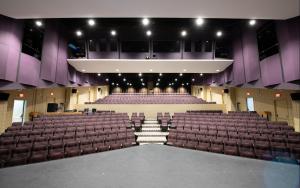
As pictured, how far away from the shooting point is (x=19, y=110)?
8.05 meters

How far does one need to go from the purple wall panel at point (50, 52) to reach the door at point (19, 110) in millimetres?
2593

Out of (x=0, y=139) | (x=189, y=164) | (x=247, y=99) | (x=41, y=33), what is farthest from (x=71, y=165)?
(x=247, y=99)

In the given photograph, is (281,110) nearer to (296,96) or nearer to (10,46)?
(296,96)

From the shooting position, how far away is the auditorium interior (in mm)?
2623

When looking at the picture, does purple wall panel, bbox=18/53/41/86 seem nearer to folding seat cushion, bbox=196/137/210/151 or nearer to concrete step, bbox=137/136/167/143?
concrete step, bbox=137/136/167/143

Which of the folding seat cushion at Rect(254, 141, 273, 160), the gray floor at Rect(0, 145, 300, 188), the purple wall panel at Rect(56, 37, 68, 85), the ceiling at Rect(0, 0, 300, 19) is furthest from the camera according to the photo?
the purple wall panel at Rect(56, 37, 68, 85)

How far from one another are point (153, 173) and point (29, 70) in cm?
591

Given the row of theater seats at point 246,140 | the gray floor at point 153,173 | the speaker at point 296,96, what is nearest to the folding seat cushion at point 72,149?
the gray floor at point 153,173

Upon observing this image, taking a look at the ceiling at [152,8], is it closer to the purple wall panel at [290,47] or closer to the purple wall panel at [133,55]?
the purple wall panel at [290,47]

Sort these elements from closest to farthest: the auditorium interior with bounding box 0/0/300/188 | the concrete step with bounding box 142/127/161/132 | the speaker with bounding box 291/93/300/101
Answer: the auditorium interior with bounding box 0/0/300/188
the speaker with bounding box 291/93/300/101
the concrete step with bounding box 142/127/161/132

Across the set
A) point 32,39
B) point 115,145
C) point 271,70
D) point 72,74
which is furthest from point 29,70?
point 271,70

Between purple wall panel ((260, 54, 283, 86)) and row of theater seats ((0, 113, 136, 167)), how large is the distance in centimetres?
532

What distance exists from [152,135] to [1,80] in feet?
17.5

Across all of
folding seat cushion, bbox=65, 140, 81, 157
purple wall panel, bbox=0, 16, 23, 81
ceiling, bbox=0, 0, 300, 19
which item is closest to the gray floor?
folding seat cushion, bbox=65, 140, 81, 157
